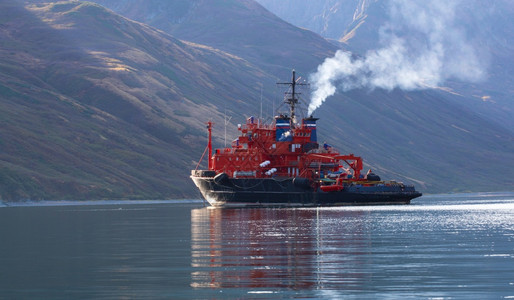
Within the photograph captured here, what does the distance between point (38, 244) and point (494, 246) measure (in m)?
27.0

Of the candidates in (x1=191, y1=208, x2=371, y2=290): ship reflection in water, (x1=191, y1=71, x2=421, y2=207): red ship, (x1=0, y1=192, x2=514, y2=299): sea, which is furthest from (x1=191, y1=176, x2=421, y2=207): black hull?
(x1=0, y1=192, x2=514, y2=299): sea

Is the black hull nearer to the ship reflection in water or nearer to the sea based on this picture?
the ship reflection in water

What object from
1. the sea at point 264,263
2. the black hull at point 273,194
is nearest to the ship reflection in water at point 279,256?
the sea at point 264,263

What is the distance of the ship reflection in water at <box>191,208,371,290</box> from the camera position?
117 ft

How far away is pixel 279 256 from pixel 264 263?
10.4 ft

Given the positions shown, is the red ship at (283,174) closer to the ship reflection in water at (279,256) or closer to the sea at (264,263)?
the ship reflection in water at (279,256)

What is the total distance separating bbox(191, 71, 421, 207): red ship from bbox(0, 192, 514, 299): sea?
48359 millimetres

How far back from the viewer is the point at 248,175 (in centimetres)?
11844

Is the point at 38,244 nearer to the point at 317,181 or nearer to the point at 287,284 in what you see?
the point at 287,284

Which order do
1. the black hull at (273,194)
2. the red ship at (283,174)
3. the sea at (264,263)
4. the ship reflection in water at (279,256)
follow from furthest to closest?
the red ship at (283,174), the black hull at (273,194), the ship reflection in water at (279,256), the sea at (264,263)

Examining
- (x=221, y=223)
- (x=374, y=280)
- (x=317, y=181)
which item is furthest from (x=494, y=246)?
(x=317, y=181)

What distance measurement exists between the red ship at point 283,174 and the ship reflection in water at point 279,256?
44.4 metres

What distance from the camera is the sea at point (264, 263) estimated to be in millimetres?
33031

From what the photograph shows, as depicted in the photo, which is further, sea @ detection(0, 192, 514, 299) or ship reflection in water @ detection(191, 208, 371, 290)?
ship reflection in water @ detection(191, 208, 371, 290)
